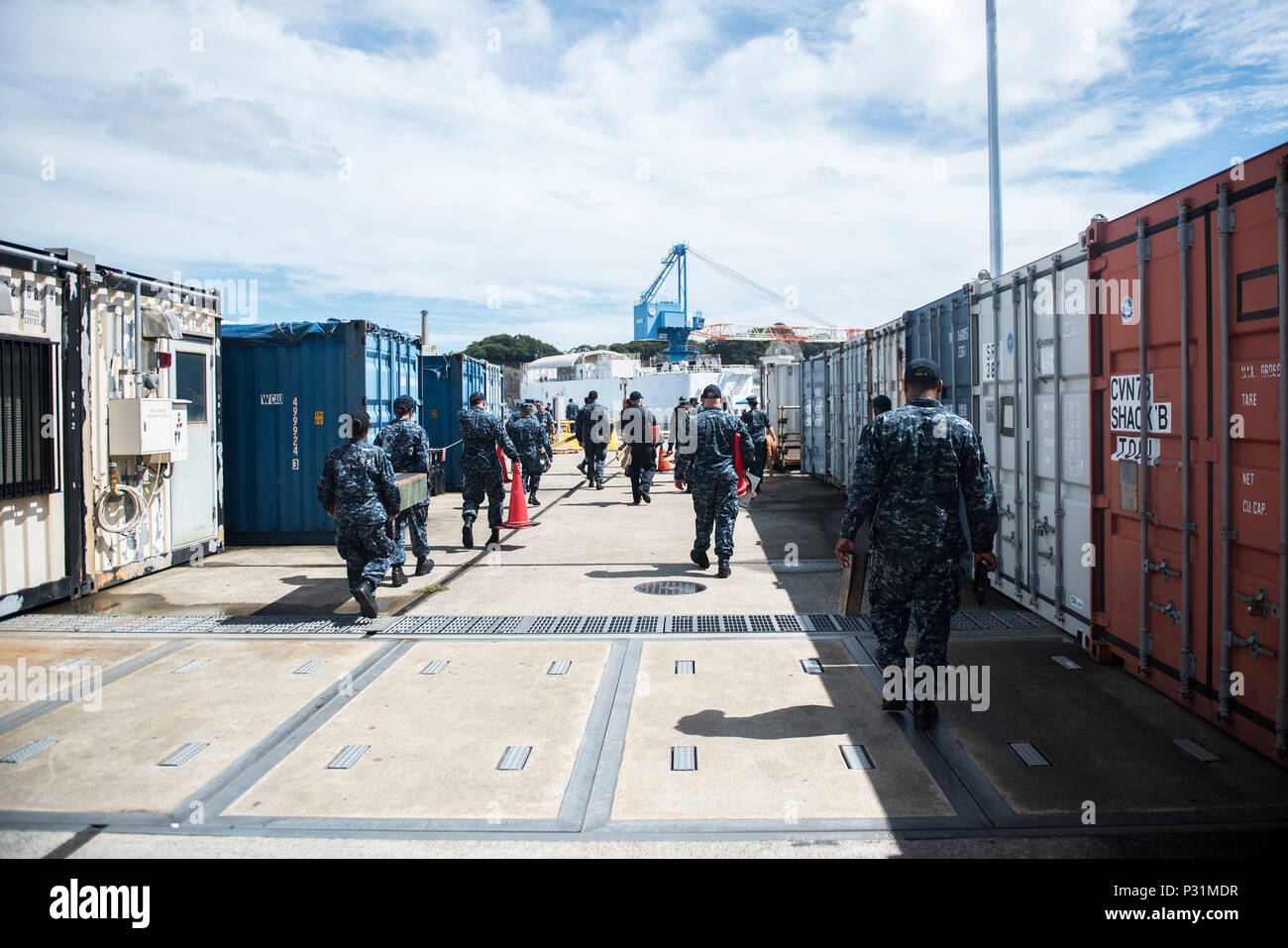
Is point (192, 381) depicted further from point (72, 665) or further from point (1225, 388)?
point (1225, 388)

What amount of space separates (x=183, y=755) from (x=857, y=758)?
337 cm

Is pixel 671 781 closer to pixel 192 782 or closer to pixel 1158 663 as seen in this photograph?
pixel 192 782

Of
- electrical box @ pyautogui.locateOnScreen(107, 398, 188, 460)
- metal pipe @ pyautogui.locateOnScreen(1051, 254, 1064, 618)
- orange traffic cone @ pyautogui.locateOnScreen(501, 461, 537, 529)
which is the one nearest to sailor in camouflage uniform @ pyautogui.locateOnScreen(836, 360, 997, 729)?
metal pipe @ pyautogui.locateOnScreen(1051, 254, 1064, 618)

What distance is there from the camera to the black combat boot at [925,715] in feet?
15.2

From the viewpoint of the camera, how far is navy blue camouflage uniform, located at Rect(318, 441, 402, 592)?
7.12 metres

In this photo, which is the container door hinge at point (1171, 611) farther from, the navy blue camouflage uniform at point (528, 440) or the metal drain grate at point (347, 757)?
the navy blue camouflage uniform at point (528, 440)

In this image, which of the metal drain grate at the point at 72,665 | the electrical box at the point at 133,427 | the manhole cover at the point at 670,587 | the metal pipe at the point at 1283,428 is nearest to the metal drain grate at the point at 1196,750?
the metal pipe at the point at 1283,428

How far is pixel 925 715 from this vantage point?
4633mm

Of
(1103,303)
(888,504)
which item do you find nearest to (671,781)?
(888,504)

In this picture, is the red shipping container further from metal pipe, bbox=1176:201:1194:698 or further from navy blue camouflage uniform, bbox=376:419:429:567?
navy blue camouflage uniform, bbox=376:419:429:567

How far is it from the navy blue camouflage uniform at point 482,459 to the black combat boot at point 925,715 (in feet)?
21.4

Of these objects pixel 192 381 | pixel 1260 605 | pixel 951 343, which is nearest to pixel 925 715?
pixel 1260 605

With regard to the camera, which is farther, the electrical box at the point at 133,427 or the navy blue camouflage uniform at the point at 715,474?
the navy blue camouflage uniform at the point at 715,474

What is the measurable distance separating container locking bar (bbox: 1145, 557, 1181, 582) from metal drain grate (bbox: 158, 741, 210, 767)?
204 inches
